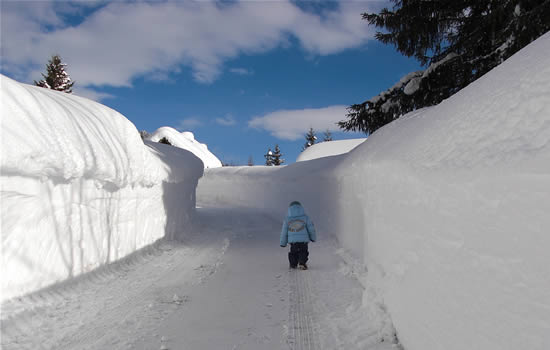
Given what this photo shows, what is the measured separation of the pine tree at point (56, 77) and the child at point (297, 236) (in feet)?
104

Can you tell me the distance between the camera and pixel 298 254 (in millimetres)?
6270

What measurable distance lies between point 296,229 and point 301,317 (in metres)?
2.49

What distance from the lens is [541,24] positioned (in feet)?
20.8

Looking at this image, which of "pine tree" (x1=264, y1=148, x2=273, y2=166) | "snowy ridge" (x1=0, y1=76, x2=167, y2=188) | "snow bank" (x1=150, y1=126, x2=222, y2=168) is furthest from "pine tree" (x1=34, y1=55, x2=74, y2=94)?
"pine tree" (x1=264, y1=148, x2=273, y2=166)

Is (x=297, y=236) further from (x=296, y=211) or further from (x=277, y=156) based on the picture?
(x=277, y=156)

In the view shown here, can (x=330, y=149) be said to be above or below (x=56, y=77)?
below

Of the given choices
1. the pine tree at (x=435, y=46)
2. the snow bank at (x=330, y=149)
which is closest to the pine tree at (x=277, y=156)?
the snow bank at (x=330, y=149)

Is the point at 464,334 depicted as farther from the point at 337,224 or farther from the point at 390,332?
the point at 337,224

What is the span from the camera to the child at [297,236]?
20.5ft

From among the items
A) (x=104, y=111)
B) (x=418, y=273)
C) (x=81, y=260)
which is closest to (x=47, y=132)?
(x=81, y=260)

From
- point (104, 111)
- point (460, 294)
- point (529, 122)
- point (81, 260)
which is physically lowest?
point (81, 260)

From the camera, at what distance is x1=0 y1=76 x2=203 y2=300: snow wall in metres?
3.73

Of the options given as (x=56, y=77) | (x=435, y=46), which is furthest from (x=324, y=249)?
(x=56, y=77)

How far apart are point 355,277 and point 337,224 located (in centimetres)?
363
